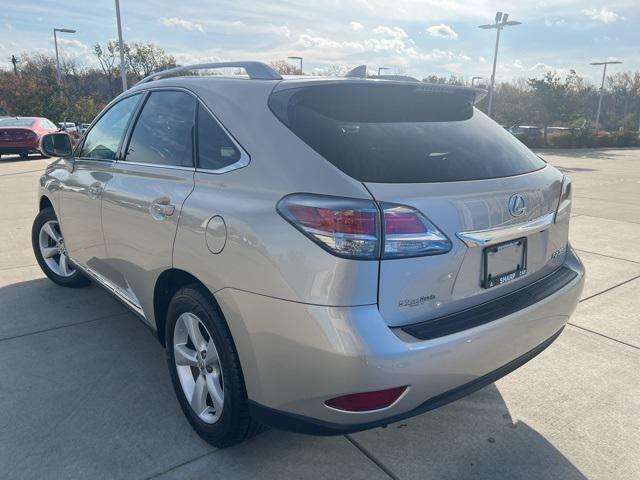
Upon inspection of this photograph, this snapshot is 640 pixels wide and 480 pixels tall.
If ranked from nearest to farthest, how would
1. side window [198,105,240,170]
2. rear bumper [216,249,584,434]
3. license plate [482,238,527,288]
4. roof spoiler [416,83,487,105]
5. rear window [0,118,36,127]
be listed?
rear bumper [216,249,584,434] < license plate [482,238,527,288] < side window [198,105,240,170] < roof spoiler [416,83,487,105] < rear window [0,118,36,127]

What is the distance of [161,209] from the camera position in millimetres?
2543

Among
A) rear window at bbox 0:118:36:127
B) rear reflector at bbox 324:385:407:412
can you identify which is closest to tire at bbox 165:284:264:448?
rear reflector at bbox 324:385:407:412

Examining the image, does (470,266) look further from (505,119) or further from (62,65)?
(62,65)

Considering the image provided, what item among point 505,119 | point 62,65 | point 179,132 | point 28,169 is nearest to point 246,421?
point 179,132

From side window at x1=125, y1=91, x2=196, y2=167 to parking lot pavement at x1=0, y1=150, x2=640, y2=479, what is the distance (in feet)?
4.26

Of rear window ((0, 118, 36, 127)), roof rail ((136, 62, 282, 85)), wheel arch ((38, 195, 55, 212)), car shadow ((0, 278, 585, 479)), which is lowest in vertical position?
car shadow ((0, 278, 585, 479))

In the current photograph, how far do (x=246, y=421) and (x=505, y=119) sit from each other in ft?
107

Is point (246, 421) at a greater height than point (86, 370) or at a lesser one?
greater

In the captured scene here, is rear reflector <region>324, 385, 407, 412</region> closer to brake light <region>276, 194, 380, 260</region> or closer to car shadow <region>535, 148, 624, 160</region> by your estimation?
brake light <region>276, 194, 380, 260</region>

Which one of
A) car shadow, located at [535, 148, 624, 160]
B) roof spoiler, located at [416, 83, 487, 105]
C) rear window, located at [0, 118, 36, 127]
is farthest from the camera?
car shadow, located at [535, 148, 624, 160]

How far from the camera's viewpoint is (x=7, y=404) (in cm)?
279

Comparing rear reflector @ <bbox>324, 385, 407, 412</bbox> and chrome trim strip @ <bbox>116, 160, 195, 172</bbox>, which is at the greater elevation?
chrome trim strip @ <bbox>116, 160, 195, 172</bbox>

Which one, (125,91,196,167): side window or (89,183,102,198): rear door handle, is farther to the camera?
(89,183,102,198): rear door handle

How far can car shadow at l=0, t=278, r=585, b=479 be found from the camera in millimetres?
2324
